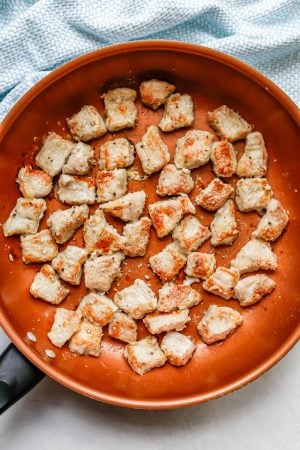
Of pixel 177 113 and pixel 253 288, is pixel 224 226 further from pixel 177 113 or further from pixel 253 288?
pixel 177 113

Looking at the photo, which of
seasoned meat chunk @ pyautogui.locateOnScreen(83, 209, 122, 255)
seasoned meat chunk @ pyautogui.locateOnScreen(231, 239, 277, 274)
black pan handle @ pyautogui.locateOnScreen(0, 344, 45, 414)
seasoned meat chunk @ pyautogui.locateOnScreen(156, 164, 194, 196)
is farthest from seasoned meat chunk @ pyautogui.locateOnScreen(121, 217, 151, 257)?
black pan handle @ pyautogui.locateOnScreen(0, 344, 45, 414)

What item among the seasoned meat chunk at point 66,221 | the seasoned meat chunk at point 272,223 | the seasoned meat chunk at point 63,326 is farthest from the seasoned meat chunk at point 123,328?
the seasoned meat chunk at point 272,223

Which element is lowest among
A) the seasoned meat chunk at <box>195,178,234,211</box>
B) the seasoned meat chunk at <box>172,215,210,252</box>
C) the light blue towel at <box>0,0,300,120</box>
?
the seasoned meat chunk at <box>172,215,210,252</box>

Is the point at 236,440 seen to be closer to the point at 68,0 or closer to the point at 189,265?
the point at 189,265

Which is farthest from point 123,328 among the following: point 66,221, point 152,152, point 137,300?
point 152,152

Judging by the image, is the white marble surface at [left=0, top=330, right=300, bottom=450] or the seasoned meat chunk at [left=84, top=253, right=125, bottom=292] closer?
the seasoned meat chunk at [left=84, top=253, right=125, bottom=292]

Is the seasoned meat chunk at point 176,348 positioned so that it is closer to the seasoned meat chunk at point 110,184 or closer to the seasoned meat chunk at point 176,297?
the seasoned meat chunk at point 176,297

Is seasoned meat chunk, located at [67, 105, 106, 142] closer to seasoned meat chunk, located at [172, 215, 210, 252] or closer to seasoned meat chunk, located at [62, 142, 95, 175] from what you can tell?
seasoned meat chunk, located at [62, 142, 95, 175]
